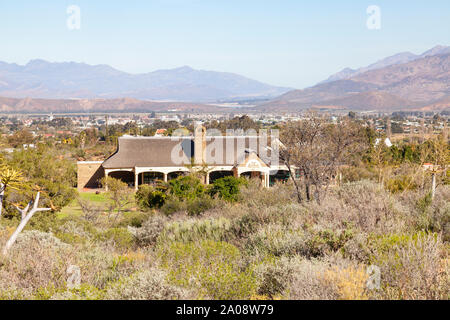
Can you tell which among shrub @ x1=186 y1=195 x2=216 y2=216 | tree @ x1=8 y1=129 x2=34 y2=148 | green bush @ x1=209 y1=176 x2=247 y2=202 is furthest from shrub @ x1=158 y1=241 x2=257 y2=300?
tree @ x1=8 y1=129 x2=34 y2=148

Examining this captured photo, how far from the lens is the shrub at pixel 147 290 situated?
460cm

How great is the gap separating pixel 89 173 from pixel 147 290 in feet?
93.7

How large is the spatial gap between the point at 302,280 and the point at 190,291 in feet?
4.01

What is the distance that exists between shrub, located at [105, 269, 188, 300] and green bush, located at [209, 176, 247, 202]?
14003 millimetres

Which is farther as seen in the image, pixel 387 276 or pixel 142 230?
pixel 142 230

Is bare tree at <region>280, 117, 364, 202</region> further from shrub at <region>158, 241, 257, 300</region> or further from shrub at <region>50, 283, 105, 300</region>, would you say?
shrub at <region>50, 283, 105, 300</region>

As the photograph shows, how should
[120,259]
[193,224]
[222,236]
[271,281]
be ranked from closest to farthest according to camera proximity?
[271,281] < [120,259] < [222,236] < [193,224]

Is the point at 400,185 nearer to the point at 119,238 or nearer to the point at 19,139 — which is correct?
the point at 119,238

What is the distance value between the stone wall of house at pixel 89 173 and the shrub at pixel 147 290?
2780 cm

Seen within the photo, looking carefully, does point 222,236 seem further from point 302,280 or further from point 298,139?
point 298,139

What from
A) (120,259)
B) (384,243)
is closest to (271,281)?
(384,243)

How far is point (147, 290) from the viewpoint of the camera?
15.4ft

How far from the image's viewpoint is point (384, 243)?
635 cm
